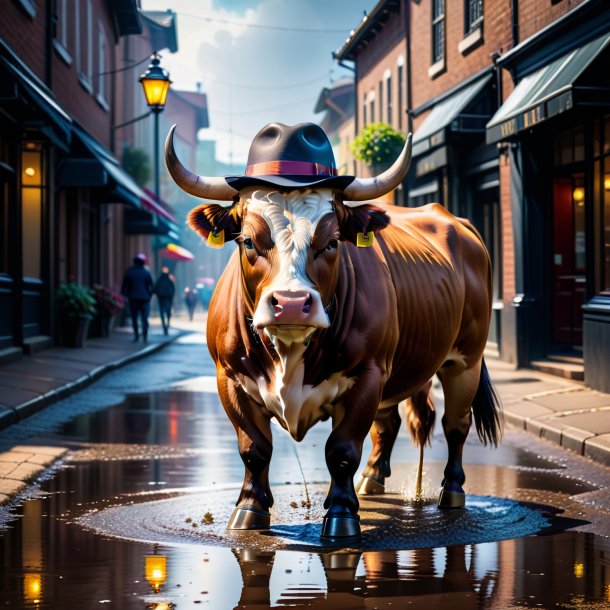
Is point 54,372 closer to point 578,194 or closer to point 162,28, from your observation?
point 578,194

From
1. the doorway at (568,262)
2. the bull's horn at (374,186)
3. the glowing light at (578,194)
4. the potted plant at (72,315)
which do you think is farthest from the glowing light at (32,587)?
the potted plant at (72,315)

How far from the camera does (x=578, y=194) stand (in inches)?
680

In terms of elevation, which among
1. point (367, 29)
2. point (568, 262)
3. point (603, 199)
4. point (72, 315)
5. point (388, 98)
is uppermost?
point (367, 29)

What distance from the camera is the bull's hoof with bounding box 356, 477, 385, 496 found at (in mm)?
7617

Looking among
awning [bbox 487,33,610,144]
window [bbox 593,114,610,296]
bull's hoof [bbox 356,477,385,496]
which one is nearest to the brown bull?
bull's hoof [bbox 356,477,385,496]

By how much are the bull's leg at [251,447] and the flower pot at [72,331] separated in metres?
15.5

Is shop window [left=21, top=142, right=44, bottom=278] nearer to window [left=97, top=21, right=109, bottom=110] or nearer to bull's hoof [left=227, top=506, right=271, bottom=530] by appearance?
window [left=97, top=21, right=109, bottom=110]

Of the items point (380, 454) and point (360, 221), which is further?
point (380, 454)

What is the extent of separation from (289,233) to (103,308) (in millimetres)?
20832

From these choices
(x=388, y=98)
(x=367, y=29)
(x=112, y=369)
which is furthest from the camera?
(x=367, y=29)

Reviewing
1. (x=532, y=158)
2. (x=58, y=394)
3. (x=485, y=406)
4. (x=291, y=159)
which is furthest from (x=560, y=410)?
(x=532, y=158)

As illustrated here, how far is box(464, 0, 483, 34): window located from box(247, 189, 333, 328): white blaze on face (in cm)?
1668

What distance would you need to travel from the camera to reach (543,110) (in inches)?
597

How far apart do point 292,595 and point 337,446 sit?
1438 mm
